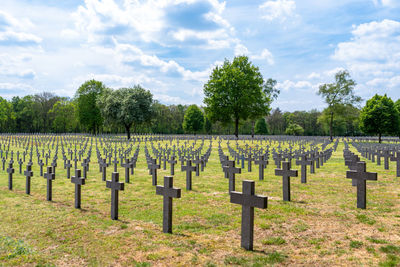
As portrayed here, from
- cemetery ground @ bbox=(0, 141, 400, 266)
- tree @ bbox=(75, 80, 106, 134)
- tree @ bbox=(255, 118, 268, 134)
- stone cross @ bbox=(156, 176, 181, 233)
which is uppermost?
tree @ bbox=(75, 80, 106, 134)

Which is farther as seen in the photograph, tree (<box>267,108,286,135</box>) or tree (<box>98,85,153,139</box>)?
tree (<box>267,108,286,135</box>)

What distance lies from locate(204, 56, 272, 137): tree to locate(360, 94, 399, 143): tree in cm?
1766

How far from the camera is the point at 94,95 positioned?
72.6 meters

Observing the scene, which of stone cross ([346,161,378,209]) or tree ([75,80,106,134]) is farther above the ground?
tree ([75,80,106,134])

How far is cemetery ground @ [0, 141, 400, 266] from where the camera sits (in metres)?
4.39

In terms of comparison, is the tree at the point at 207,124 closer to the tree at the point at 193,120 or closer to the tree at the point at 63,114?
the tree at the point at 193,120

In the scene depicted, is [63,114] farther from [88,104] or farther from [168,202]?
[168,202]

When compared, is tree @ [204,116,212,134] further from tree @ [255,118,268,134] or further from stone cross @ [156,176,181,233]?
stone cross @ [156,176,181,233]

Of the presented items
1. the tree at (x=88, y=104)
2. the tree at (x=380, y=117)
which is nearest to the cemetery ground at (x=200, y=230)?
the tree at (x=380, y=117)

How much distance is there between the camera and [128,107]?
4903 centimetres

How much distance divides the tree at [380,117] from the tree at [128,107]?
37.9 m

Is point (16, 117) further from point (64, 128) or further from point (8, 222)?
point (8, 222)

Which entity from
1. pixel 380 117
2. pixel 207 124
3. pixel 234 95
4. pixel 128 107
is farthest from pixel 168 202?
pixel 207 124

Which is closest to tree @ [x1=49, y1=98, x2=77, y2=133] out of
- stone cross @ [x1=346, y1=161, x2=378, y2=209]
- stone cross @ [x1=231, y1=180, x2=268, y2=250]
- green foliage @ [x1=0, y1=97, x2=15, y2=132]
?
green foliage @ [x1=0, y1=97, x2=15, y2=132]
